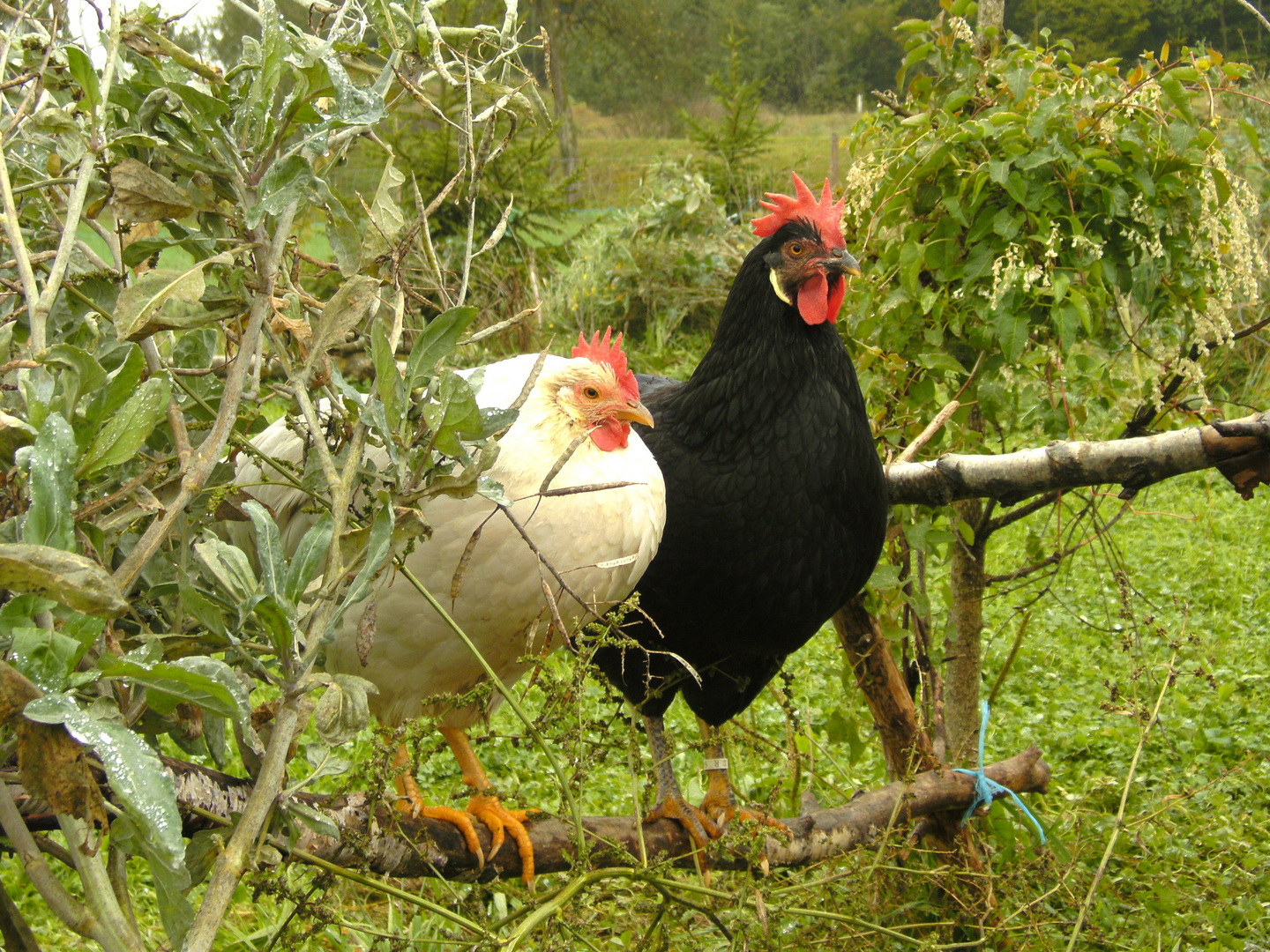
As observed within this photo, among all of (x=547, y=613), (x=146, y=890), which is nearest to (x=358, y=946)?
(x=146, y=890)

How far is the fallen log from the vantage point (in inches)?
43.0

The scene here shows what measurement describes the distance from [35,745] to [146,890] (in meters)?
2.68

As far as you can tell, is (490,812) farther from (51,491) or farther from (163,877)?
(51,491)

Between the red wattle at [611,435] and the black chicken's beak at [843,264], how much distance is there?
62 cm

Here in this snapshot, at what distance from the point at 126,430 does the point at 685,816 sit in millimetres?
1920

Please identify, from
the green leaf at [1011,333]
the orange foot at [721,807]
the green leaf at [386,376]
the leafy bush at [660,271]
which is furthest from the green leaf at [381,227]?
the leafy bush at [660,271]

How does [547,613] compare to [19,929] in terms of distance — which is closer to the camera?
[19,929]

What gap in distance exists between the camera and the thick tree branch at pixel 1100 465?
1571mm

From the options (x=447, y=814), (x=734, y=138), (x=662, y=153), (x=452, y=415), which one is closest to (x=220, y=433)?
(x=452, y=415)

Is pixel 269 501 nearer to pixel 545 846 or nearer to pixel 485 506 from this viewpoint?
pixel 485 506

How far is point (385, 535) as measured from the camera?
76 centimetres

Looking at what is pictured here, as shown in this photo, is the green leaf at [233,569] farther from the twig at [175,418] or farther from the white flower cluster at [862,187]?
the white flower cluster at [862,187]

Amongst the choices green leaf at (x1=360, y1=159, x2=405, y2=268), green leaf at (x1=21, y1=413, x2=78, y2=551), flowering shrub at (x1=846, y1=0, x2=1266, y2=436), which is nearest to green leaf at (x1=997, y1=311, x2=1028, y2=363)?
flowering shrub at (x1=846, y1=0, x2=1266, y2=436)

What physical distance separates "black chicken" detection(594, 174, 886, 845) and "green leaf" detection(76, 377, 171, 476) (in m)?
1.30
